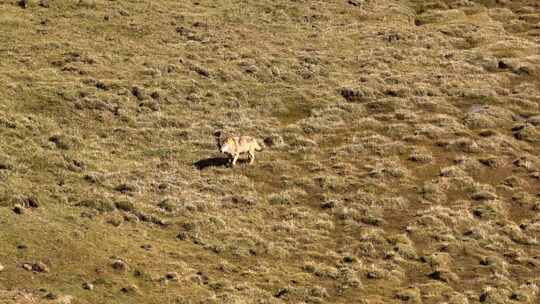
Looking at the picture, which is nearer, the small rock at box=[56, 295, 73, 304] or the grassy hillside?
the small rock at box=[56, 295, 73, 304]

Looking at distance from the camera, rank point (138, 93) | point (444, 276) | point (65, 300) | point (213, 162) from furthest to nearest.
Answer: point (138, 93) → point (213, 162) → point (444, 276) → point (65, 300)

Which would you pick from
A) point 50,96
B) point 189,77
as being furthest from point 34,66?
point 189,77

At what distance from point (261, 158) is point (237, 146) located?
2651 millimetres

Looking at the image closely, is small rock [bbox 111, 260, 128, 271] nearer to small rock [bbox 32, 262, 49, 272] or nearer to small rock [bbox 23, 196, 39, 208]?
small rock [bbox 32, 262, 49, 272]

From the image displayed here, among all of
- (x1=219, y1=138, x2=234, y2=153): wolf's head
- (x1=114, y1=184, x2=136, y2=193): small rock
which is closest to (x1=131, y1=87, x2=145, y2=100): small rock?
(x1=219, y1=138, x2=234, y2=153): wolf's head

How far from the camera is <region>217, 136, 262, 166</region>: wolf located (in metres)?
36.8

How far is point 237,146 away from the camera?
37281 mm

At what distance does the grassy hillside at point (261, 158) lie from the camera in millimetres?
26719

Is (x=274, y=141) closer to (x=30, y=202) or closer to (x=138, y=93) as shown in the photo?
(x=138, y=93)

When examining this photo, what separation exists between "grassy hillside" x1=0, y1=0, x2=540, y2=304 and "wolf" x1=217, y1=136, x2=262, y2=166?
0.78m

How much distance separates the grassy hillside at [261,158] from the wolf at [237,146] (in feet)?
2.57

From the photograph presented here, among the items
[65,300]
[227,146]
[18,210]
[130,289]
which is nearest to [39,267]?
[65,300]

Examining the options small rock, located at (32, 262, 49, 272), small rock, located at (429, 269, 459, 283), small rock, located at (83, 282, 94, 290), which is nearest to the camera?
small rock, located at (83, 282, 94, 290)

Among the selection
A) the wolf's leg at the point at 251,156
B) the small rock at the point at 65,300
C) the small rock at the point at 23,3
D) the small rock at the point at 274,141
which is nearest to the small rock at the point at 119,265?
the small rock at the point at 65,300
